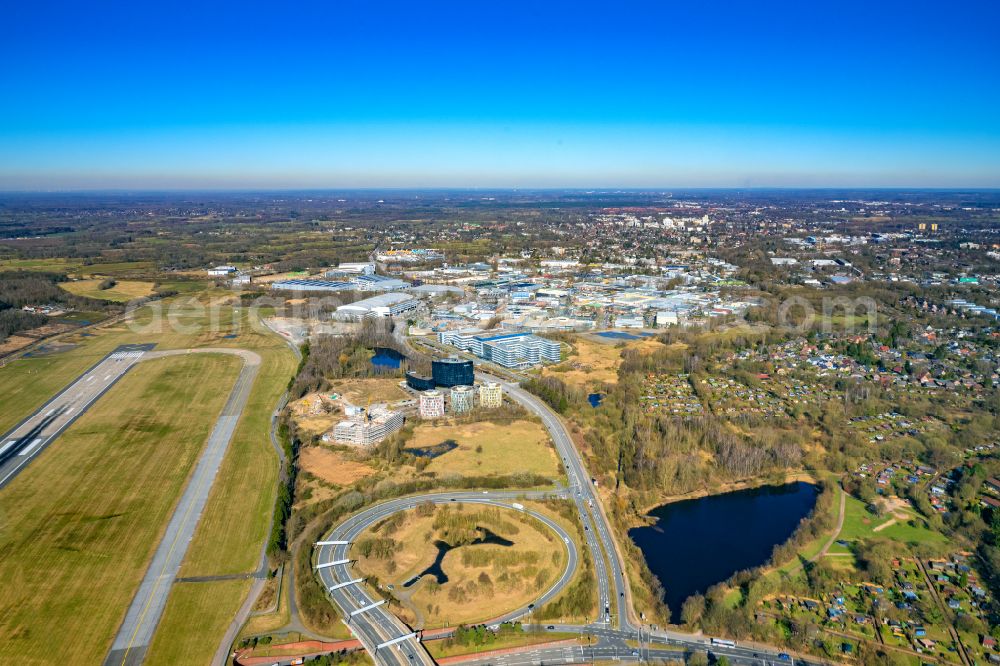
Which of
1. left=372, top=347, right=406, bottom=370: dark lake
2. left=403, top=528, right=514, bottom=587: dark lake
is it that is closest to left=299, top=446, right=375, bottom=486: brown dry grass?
left=403, top=528, right=514, bottom=587: dark lake

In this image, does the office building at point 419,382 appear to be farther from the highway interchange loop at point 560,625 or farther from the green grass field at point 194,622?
the green grass field at point 194,622

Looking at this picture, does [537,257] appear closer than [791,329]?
No

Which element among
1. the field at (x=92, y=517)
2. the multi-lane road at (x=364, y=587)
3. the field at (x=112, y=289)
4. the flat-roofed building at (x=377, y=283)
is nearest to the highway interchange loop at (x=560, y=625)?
the multi-lane road at (x=364, y=587)

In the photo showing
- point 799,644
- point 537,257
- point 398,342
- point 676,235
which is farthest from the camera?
point 676,235

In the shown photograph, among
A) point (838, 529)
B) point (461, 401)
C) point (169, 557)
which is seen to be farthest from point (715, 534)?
point (169, 557)

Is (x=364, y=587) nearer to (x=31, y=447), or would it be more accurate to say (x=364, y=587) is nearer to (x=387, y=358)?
(x=31, y=447)

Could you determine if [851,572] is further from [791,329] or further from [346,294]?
[346,294]

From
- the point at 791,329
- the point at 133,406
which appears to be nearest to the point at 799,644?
the point at 133,406
